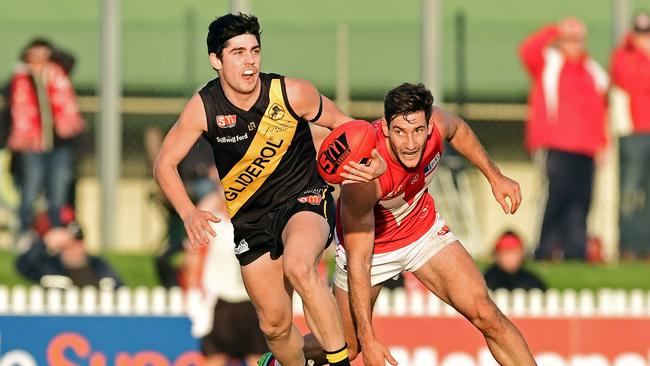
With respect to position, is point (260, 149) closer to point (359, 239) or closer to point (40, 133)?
point (359, 239)

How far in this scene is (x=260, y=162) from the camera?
10.6m

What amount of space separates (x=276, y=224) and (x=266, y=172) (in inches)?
13.4

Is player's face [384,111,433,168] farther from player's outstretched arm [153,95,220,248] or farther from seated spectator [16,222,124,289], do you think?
seated spectator [16,222,124,289]

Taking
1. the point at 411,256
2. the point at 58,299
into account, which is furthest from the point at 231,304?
the point at 411,256

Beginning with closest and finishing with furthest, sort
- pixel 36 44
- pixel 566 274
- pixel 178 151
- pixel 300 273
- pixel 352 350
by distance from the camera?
pixel 300 273, pixel 178 151, pixel 352 350, pixel 566 274, pixel 36 44

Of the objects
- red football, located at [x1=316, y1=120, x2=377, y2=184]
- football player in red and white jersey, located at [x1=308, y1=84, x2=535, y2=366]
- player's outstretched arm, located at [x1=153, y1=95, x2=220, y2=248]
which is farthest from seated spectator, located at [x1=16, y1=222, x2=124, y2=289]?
red football, located at [x1=316, y1=120, x2=377, y2=184]

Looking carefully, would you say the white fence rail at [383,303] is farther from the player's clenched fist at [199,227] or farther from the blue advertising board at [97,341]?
the player's clenched fist at [199,227]

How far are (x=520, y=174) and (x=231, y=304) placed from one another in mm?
4994

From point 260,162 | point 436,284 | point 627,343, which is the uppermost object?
point 260,162

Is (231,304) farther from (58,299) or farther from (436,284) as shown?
(436,284)

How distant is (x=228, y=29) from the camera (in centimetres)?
1040

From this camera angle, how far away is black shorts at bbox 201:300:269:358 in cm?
1464

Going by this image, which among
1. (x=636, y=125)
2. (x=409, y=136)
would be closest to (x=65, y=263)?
(x=636, y=125)

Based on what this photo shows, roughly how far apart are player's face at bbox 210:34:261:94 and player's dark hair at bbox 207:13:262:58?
3cm
